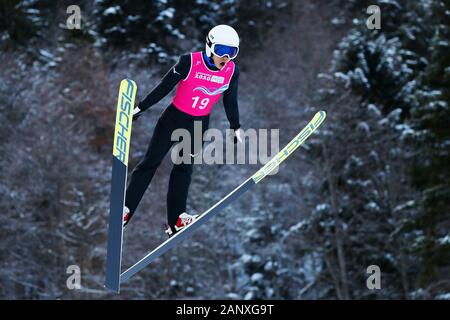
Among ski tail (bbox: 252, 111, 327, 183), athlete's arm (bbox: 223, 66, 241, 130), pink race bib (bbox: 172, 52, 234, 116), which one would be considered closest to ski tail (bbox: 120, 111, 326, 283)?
ski tail (bbox: 252, 111, 327, 183)

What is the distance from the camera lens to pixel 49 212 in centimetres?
2558

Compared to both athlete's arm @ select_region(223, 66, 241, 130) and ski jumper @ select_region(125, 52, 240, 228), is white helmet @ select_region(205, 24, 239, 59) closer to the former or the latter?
ski jumper @ select_region(125, 52, 240, 228)

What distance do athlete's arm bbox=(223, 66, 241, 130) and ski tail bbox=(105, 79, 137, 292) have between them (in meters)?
1.06

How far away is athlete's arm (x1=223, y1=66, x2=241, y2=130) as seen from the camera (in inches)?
314

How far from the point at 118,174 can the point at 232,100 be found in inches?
56.2

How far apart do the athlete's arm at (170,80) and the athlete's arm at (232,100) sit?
503 mm

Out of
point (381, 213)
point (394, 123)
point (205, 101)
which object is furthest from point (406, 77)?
point (205, 101)

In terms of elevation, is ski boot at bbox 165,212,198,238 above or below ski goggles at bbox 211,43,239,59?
below

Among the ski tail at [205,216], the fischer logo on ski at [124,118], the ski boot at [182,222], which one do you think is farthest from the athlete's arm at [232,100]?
the fischer logo on ski at [124,118]

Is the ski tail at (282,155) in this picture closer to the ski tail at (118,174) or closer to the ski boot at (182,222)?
the ski boot at (182,222)

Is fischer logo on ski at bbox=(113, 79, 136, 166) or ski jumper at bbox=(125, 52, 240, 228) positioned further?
ski jumper at bbox=(125, 52, 240, 228)

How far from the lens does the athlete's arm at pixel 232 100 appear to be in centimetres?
797
